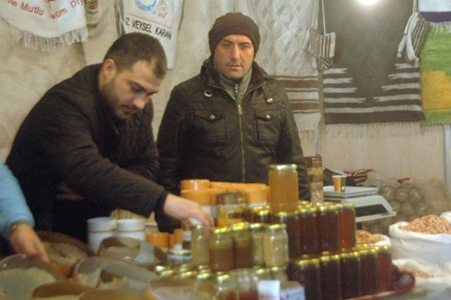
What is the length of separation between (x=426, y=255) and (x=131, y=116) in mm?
1605

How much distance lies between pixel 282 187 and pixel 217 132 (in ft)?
3.06

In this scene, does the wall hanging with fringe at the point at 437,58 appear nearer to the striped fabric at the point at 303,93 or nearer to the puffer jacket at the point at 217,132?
the striped fabric at the point at 303,93

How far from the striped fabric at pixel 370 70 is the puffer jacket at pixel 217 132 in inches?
66.8

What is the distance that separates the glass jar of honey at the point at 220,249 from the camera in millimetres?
1852

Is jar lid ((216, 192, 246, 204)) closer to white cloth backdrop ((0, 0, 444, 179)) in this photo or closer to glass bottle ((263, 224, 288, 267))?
glass bottle ((263, 224, 288, 267))

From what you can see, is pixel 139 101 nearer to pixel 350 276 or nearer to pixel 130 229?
pixel 130 229

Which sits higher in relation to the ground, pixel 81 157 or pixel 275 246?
pixel 81 157

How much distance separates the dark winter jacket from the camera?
1987 mm

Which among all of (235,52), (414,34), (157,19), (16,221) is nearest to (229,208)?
(16,221)

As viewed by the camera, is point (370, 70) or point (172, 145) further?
point (370, 70)

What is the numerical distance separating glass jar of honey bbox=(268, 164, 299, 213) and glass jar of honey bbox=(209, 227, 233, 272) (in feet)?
0.76

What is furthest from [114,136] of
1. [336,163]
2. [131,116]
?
[336,163]

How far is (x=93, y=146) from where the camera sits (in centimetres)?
205

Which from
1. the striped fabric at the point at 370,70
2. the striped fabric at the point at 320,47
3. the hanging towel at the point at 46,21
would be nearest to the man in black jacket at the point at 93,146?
the hanging towel at the point at 46,21
